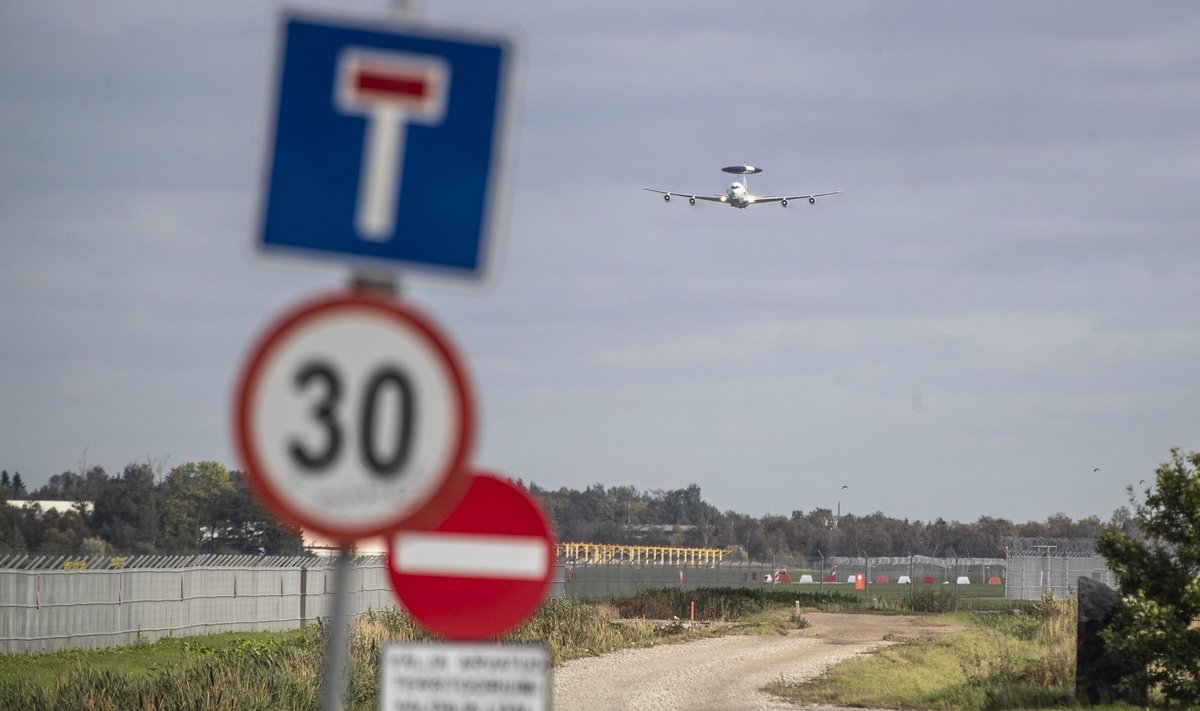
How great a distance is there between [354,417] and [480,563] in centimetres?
170

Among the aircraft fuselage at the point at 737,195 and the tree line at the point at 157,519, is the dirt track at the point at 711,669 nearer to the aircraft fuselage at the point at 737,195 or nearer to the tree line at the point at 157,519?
the aircraft fuselage at the point at 737,195

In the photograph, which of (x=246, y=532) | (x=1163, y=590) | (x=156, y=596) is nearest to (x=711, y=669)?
(x=1163, y=590)

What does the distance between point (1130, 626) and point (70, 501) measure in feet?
433

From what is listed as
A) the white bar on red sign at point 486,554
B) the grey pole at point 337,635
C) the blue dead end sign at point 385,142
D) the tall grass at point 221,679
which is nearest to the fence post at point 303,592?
the tall grass at point 221,679

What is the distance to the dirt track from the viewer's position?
79.4ft

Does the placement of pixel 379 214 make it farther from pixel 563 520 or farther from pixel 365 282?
pixel 563 520

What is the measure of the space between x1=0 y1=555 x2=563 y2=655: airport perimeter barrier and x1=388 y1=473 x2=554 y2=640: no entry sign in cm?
2733

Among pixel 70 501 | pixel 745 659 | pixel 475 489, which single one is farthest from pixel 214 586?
pixel 70 501

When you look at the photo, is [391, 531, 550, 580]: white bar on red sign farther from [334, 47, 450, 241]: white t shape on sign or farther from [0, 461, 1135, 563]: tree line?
[0, 461, 1135, 563]: tree line

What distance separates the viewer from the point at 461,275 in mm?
4156

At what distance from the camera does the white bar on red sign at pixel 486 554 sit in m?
5.30

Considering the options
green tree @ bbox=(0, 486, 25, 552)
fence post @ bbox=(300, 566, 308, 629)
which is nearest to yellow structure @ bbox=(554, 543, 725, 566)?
green tree @ bbox=(0, 486, 25, 552)

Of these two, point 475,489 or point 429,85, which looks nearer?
point 429,85

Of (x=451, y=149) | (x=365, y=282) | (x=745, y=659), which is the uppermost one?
(x=451, y=149)
